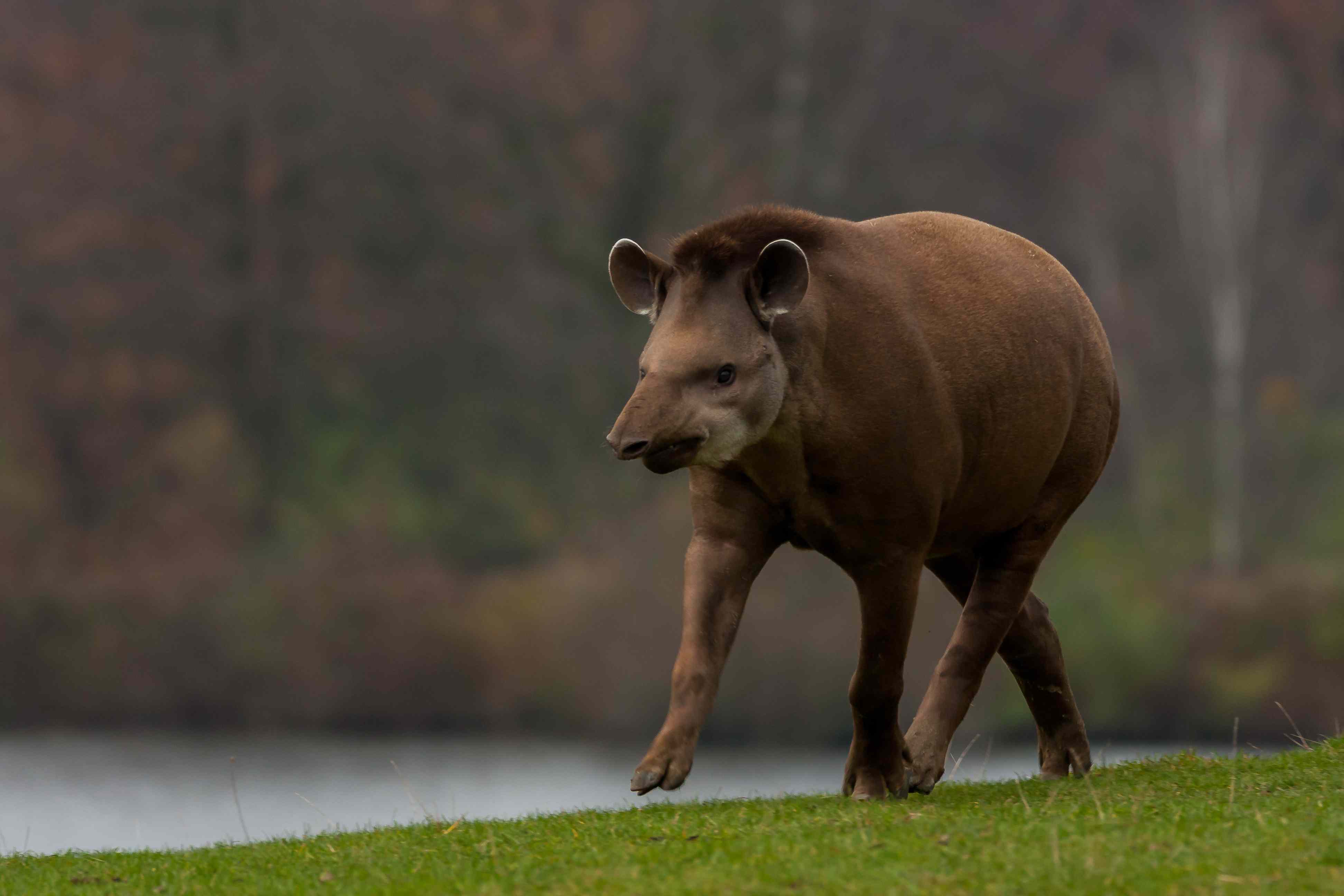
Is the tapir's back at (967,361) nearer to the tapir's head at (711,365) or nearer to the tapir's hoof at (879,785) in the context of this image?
the tapir's head at (711,365)

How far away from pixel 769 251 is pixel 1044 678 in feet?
10.5

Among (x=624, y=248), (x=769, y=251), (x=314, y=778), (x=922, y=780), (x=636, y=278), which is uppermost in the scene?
(x=769, y=251)

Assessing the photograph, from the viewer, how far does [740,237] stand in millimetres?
8016

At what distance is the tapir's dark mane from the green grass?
2306mm

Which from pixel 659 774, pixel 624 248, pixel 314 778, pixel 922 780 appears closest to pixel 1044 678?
pixel 922 780

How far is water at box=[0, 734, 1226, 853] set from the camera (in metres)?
21.0

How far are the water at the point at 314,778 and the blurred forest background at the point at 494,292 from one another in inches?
119

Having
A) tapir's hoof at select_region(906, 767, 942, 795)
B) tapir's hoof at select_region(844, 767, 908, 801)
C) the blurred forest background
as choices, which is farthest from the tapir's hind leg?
the blurred forest background

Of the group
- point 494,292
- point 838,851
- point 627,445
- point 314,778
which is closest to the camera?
point 838,851

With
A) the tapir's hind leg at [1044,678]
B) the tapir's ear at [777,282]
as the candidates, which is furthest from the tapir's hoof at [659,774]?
the tapir's hind leg at [1044,678]

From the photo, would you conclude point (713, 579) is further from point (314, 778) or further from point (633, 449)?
point (314, 778)

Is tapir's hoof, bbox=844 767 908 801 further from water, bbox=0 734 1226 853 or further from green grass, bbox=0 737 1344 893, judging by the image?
water, bbox=0 734 1226 853

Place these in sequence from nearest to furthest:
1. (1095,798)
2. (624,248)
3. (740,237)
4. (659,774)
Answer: (1095,798) < (659,774) < (740,237) < (624,248)

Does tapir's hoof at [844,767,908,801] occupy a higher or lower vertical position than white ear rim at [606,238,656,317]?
lower
